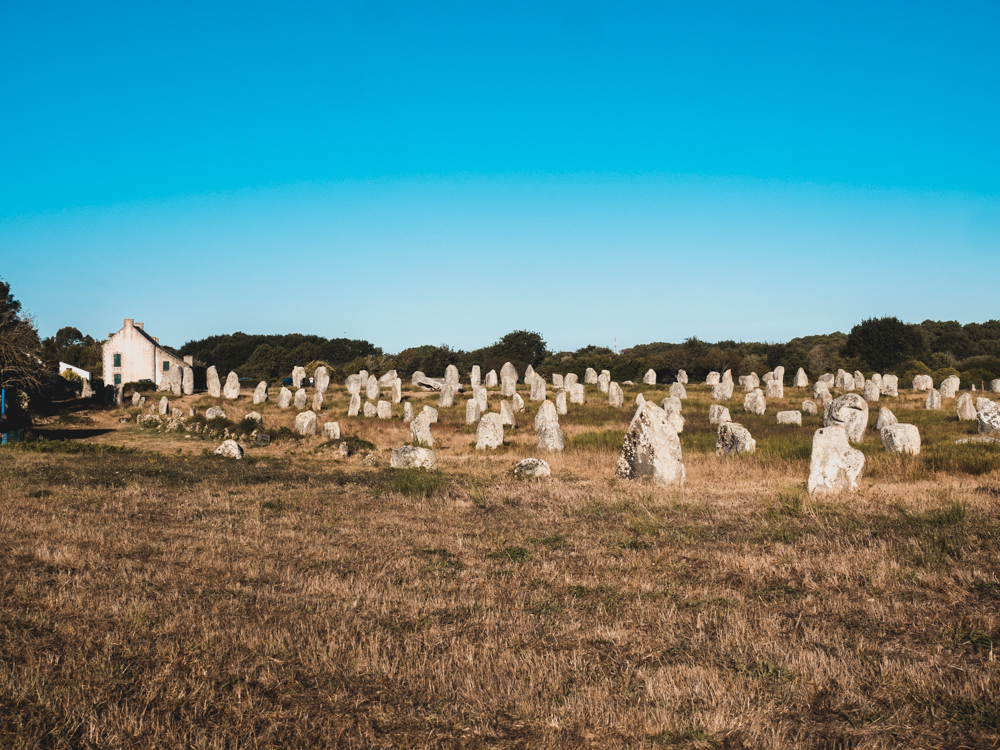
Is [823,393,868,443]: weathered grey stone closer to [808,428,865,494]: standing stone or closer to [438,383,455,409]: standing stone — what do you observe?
[808,428,865,494]: standing stone

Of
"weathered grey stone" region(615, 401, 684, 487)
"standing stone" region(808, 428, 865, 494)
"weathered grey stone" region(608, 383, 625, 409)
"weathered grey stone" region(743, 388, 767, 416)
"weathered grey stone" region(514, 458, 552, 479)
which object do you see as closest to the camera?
"standing stone" region(808, 428, 865, 494)

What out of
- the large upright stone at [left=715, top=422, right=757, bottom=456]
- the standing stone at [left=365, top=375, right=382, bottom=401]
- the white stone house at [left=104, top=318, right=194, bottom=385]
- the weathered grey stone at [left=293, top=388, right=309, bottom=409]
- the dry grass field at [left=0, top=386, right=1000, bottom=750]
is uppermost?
the white stone house at [left=104, top=318, right=194, bottom=385]

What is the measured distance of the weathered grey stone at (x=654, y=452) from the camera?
1385cm

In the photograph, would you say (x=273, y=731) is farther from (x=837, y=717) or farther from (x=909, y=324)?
(x=909, y=324)

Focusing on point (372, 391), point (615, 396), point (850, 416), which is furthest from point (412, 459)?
point (372, 391)

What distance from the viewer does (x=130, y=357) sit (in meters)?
51.2

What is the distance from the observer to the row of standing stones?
493 inches

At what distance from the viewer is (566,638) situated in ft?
17.7

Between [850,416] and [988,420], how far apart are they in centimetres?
429

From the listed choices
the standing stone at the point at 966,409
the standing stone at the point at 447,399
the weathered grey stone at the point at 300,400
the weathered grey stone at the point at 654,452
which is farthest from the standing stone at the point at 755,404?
the weathered grey stone at the point at 300,400

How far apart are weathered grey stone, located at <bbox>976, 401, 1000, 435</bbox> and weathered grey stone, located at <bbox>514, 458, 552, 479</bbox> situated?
1409 centimetres

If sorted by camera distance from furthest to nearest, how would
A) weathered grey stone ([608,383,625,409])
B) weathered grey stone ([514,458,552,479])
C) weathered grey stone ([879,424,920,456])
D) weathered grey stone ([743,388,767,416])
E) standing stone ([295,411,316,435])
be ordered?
weathered grey stone ([608,383,625,409]) < weathered grey stone ([743,388,767,416]) < standing stone ([295,411,316,435]) < weathered grey stone ([879,424,920,456]) < weathered grey stone ([514,458,552,479])

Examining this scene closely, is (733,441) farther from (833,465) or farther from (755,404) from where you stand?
(755,404)

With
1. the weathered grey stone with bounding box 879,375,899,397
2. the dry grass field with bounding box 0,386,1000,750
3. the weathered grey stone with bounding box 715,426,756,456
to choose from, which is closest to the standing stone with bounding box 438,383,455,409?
the weathered grey stone with bounding box 715,426,756,456
